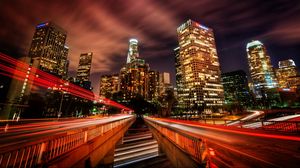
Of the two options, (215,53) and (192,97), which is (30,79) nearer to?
(192,97)

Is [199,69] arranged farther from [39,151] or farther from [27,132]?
[39,151]

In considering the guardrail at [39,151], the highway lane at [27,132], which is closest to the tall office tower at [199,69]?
the highway lane at [27,132]

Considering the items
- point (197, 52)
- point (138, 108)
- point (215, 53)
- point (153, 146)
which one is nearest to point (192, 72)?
point (197, 52)

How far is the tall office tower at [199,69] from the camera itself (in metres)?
157

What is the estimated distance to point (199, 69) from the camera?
163 m

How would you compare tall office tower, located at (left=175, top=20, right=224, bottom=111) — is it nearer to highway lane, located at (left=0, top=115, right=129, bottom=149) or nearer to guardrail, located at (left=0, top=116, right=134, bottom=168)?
highway lane, located at (left=0, top=115, right=129, bottom=149)

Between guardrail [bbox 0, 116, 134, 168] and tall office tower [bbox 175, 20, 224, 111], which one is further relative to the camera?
tall office tower [bbox 175, 20, 224, 111]

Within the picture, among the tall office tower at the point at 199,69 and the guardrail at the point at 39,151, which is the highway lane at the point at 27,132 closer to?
the guardrail at the point at 39,151

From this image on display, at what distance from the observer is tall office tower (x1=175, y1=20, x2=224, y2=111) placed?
157m

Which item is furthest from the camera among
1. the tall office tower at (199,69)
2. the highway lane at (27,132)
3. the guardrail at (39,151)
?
the tall office tower at (199,69)

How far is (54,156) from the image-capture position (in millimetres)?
6480

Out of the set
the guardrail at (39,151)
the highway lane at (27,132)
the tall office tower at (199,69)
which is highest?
the tall office tower at (199,69)

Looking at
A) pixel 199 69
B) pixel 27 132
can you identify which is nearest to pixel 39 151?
pixel 27 132

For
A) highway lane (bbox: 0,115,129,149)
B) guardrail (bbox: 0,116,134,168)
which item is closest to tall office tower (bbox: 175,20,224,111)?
highway lane (bbox: 0,115,129,149)
